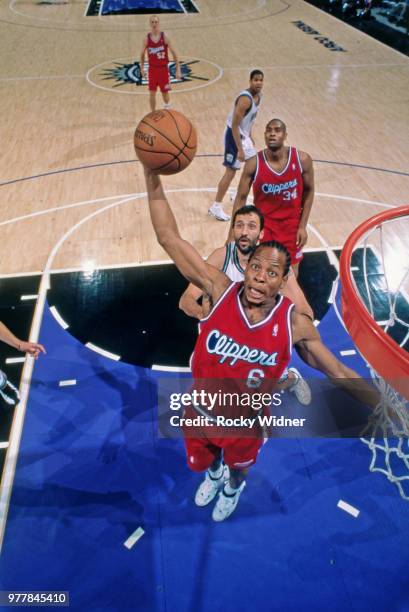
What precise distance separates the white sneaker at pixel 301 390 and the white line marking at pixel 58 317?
7.51 ft

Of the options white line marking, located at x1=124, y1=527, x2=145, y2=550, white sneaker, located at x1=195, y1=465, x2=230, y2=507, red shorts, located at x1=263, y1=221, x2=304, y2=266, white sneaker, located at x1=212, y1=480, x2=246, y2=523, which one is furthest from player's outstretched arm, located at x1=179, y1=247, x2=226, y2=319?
white line marking, located at x1=124, y1=527, x2=145, y2=550

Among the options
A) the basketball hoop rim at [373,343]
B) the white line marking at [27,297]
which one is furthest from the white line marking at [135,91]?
the basketball hoop rim at [373,343]

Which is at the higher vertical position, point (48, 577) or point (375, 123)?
point (375, 123)

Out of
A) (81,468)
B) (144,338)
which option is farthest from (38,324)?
Result: (81,468)

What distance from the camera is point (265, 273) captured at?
7.69 ft

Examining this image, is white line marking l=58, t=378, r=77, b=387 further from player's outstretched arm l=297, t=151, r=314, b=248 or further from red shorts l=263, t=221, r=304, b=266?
player's outstretched arm l=297, t=151, r=314, b=248

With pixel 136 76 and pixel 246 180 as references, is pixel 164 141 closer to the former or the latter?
pixel 246 180

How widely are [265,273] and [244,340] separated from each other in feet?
1.24

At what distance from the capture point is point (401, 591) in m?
2.87

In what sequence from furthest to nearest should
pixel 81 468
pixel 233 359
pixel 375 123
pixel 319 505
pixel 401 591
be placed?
pixel 375 123 → pixel 81 468 → pixel 319 505 → pixel 401 591 → pixel 233 359

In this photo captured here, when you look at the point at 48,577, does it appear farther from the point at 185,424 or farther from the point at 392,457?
the point at 392,457

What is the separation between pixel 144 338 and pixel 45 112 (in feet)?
23.8

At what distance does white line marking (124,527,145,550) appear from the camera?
10.1ft

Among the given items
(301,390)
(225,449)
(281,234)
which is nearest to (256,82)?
(281,234)
